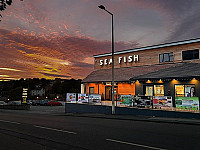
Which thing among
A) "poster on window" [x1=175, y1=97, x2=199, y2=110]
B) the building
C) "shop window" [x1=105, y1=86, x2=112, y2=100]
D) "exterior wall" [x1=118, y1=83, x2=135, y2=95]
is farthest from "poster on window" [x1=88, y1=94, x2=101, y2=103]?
"poster on window" [x1=175, y1=97, x2=199, y2=110]

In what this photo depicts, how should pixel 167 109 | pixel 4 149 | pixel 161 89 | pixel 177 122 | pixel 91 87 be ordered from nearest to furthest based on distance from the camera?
pixel 4 149
pixel 177 122
pixel 167 109
pixel 161 89
pixel 91 87

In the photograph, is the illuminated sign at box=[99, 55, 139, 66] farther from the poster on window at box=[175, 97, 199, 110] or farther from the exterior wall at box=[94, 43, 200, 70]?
the poster on window at box=[175, 97, 199, 110]

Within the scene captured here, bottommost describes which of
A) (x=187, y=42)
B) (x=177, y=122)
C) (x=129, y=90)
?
(x=177, y=122)

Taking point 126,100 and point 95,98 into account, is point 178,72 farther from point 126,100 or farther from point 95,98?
point 95,98

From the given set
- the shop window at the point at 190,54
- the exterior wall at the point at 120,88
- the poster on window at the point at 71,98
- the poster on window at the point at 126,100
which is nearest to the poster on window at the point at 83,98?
the poster on window at the point at 71,98

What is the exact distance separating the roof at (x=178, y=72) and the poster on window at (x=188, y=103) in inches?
183

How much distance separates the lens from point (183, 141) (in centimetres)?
830

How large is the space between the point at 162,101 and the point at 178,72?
18.9 feet

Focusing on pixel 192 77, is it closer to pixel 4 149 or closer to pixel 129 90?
pixel 129 90

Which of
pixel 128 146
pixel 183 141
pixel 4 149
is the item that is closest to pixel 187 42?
pixel 183 141

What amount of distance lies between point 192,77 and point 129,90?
10.2 meters

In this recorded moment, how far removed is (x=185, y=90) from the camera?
22.6m

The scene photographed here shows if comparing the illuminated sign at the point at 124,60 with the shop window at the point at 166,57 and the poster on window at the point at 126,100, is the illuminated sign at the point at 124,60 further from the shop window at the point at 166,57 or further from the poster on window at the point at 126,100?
the poster on window at the point at 126,100

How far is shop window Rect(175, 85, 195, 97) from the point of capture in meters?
22.3
